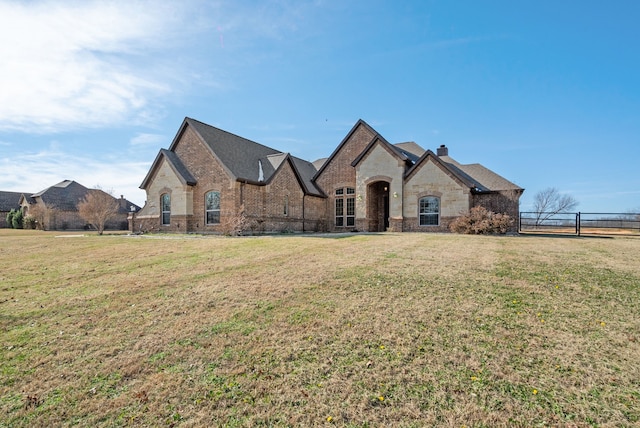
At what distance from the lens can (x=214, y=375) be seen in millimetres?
4008

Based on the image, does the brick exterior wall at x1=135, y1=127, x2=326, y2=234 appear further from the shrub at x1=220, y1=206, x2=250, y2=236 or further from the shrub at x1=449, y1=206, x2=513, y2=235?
the shrub at x1=449, y1=206, x2=513, y2=235

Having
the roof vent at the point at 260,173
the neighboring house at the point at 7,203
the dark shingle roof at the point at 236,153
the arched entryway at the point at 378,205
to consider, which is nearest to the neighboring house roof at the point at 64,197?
the neighboring house at the point at 7,203

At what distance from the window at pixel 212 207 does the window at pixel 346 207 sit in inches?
383

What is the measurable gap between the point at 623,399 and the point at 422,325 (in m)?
2.33

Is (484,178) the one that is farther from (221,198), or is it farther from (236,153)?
(221,198)

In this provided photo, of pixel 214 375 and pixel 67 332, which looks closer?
pixel 214 375

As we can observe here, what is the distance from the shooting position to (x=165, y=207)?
2406 centimetres

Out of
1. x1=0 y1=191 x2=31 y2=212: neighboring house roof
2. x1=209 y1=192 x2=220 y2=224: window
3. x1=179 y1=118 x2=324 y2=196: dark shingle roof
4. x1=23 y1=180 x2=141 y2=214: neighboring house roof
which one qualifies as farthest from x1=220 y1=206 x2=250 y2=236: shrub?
x1=0 y1=191 x2=31 y2=212: neighboring house roof

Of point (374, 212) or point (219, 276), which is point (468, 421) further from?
point (374, 212)

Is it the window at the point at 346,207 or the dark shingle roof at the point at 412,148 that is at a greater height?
the dark shingle roof at the point at 412,148

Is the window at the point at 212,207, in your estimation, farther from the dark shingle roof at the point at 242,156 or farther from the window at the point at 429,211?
the window at the point at 429,211

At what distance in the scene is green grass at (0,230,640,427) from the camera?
11.2ft

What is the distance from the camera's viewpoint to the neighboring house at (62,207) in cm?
4138

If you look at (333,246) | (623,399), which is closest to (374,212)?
(333,246)
